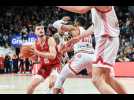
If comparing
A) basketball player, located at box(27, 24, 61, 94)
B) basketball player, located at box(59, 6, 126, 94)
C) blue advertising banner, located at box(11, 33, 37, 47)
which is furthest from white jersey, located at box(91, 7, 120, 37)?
blue advertising banner, located at box(11, 33, 37, 47)

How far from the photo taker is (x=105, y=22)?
7.15 meters

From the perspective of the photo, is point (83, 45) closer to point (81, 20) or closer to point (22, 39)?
point (81, 20)

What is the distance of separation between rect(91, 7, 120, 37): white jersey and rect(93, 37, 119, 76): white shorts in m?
0.10

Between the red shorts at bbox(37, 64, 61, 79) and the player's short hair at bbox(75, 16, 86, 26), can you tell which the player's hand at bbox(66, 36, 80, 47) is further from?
the red shorts at bbox(37, 64, 61, 79)

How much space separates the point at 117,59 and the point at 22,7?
1736 mm

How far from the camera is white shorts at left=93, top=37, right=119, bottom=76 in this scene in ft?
23.5

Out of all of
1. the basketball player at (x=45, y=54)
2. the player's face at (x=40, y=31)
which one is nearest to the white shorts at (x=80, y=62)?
the basketball player at (x=45, y=54)

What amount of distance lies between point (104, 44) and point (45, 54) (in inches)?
37.7

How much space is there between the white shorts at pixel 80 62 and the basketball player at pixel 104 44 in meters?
0.10

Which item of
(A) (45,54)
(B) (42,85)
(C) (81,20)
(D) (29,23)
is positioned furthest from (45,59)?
(C) (81,20)
